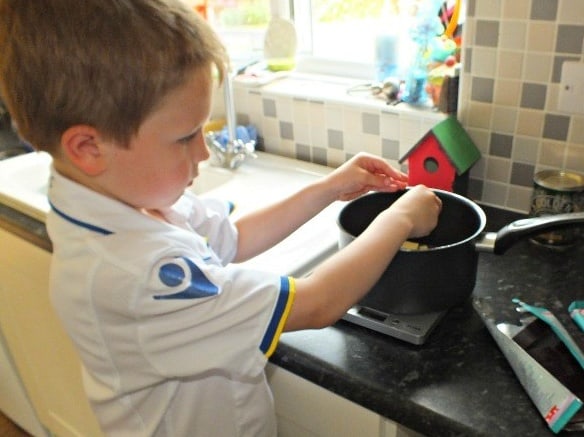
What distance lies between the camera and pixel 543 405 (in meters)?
0.66

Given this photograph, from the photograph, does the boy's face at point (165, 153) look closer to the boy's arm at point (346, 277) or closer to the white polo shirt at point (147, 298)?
the white polo shirt at point (147, 298)

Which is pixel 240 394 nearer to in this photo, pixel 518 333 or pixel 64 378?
pixel 518 333

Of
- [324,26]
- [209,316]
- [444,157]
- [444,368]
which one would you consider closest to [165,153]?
[209,316]

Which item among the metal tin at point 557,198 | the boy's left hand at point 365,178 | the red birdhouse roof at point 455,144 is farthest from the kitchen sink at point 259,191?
the metal tin at point 557,198

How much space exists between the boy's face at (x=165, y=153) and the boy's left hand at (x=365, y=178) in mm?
292

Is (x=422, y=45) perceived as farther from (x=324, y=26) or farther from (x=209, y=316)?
(x=209, y=316)

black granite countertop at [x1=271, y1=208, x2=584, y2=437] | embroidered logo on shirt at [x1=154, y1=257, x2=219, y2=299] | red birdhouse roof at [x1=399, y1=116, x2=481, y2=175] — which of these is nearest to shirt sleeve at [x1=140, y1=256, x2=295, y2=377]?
embroidered logo on shirt at [x1=154, y1=257, x2=219, y2=299]

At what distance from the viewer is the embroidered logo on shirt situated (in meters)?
0.66

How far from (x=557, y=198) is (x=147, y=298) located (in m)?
0.70

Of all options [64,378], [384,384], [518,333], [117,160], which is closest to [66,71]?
[117,160]

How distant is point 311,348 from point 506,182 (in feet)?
1.91

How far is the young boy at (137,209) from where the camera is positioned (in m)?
0.63

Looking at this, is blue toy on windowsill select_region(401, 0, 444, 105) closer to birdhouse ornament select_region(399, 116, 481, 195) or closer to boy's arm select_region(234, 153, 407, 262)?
birdhouse ornament select_region(399, 116, 481, 195)

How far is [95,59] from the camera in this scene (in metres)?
0.62
